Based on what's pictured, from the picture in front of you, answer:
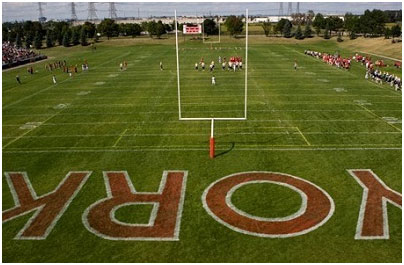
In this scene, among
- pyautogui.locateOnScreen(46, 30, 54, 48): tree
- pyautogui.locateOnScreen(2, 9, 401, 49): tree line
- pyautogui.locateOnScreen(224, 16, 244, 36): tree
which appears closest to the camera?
pyautogui.locateOnScreen(2, 9, 401, 49): tree line

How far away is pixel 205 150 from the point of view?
18500mm

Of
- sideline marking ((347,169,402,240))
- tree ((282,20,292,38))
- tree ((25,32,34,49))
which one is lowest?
sideline marking ((347,169,402,240))

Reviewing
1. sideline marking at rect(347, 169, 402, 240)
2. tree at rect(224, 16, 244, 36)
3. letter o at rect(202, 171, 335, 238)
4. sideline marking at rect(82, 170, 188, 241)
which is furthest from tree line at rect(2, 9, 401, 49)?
sideline marking at rect(82, 170, 188, 241)

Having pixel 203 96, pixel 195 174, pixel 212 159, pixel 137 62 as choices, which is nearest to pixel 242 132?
pixel 212 159

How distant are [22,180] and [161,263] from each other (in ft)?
27.2

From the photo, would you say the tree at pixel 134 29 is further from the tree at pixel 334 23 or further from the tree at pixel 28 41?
the tree at pixel 334 23

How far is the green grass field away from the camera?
1080 cm

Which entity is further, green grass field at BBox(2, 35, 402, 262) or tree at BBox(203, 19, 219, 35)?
tree at BBox(203, 19, 219, 35)

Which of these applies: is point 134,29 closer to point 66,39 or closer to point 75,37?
point 75,37

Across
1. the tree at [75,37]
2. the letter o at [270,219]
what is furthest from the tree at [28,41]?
the letter o at [270,219]

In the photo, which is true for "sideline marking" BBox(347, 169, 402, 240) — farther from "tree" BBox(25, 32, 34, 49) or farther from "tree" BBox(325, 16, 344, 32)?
"tree" BBox(25, 32, 34, 49)

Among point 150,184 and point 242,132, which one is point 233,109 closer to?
point 242,132

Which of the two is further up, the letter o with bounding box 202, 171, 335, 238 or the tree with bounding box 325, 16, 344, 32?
the tree with bounding box 325, 16, 344, 32

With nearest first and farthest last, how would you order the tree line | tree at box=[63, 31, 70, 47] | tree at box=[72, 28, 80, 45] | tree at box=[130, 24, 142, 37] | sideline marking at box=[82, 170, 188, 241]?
sideline marking at box=[82, 170, 188, 241], the tree line, tree at box=[63, 31, 70, 47], tree at box=[72, 28, 80, 45], tree at box=[130, 24, 142, 37]
